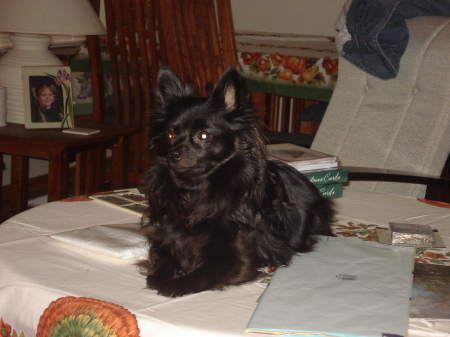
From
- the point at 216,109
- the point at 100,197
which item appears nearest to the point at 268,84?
the point at 100,197

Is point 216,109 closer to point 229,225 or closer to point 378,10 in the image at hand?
point 229,225

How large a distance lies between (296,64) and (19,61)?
163 centimetres

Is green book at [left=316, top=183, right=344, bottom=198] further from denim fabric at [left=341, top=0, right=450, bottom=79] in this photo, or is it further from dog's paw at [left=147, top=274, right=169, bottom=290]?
denim fabric at [left=341, top=0, right=450, bottom=79]

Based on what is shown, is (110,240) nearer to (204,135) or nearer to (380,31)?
(204,135)

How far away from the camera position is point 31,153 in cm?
291

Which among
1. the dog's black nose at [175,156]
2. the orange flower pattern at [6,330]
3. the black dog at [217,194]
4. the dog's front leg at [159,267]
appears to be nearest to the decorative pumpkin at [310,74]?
the black dog at [217,194]

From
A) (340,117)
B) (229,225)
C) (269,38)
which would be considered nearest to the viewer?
(229,225)

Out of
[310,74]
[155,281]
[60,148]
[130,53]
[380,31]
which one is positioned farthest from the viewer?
[310,74]

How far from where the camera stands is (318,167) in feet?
6.64

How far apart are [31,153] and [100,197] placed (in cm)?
112

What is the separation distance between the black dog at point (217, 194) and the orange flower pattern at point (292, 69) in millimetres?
2142

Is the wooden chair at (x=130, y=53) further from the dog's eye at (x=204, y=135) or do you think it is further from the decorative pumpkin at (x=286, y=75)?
the dog's eye at (x=204, y=135)

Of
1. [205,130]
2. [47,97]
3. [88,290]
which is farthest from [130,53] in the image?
[88,290]

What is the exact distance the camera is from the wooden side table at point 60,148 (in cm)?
288
